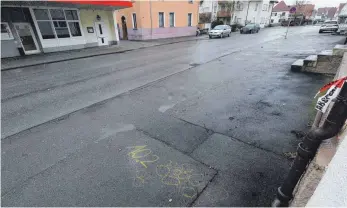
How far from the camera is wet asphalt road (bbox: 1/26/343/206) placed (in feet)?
9.21

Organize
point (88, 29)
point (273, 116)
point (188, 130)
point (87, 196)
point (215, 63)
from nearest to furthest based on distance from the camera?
point (87, 196), point (188, 130), point (273, 116), point (215, 63), point (88, 29)

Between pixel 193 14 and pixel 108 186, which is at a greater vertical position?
pixel 193 14

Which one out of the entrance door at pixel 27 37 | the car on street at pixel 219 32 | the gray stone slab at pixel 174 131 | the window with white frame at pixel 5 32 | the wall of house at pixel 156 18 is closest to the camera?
the gray stone slab at pixel 174 131

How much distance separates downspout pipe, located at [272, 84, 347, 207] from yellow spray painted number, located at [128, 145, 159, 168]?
6.60 feet

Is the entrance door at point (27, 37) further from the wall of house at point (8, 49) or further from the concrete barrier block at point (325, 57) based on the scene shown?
the concrete barrier block at point (325, 57)

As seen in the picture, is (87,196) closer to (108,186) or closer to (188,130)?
(108,186)

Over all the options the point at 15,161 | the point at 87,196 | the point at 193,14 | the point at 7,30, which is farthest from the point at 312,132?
the point at 193,14

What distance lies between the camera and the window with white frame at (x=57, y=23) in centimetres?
1499

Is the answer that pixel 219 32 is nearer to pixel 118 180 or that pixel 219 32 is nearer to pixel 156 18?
pixel 156 18

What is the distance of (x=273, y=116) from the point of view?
4.82 meters

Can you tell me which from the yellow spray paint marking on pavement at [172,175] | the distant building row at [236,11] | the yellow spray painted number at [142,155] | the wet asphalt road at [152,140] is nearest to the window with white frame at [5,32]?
the wet asphalt road at [152,140]

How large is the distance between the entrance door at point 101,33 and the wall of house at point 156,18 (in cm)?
572

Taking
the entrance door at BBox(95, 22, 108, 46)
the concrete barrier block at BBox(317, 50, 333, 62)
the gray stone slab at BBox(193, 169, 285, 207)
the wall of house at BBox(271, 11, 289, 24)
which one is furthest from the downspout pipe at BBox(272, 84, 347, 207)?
the wall of house at BBox(271, 11, 289, 24)

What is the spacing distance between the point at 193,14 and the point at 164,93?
88.9 feet
